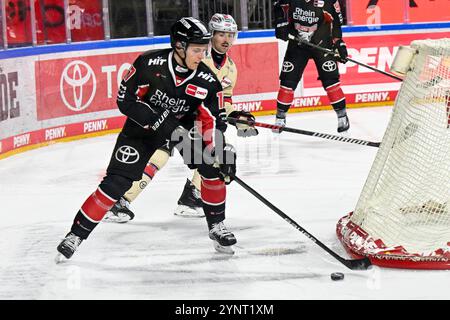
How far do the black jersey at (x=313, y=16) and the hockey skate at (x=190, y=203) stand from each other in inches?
121

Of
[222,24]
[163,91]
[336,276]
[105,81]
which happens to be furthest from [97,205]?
[105,81]

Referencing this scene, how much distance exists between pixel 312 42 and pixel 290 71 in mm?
328

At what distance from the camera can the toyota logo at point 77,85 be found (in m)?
8.47

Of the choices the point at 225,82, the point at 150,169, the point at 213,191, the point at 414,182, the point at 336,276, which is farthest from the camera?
the point at 225,82

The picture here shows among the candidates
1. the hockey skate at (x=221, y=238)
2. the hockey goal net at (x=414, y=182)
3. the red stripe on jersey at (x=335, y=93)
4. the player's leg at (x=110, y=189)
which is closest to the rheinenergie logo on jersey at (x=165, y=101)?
the player's leg at (x=110, y=189)

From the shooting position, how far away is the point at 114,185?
14.6ft

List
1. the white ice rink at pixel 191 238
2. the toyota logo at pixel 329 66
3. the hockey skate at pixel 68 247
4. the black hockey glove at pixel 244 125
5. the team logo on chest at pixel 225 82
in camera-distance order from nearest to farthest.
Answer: the white ice rink at pixel 191 238 < the hockey skate at pixel 68 247 < the black hockey glove at pixel 244 125 < the team logo on chest at pixel 225 82 < the toyota logo at pixel 329 66

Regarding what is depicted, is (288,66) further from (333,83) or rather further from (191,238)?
(191,238)

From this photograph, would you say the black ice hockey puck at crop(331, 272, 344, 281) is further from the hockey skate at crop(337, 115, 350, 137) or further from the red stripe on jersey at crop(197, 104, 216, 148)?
the hockey skate at crop(337, 115, 350, 137)

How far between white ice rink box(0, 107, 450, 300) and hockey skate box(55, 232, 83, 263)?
0.16 ft

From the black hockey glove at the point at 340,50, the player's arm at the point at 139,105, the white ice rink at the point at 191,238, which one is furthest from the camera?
the black hockey glove at the point at 340,50

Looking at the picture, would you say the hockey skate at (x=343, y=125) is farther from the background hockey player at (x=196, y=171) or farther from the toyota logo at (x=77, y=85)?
the background hockey player at (x=196, y=171)

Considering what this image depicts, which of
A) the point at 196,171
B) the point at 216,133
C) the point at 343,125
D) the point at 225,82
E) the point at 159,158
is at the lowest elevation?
the point at 343,125

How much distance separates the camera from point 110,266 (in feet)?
14.7
